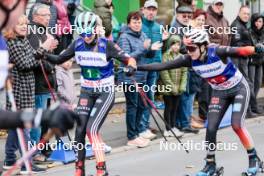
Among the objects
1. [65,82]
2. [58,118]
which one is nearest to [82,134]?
[65,82]

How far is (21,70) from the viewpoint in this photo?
813 centimetres

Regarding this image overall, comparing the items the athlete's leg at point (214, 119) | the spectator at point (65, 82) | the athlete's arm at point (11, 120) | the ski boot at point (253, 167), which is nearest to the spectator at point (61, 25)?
the spectator at point (65, 82)

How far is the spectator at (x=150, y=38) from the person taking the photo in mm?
10539

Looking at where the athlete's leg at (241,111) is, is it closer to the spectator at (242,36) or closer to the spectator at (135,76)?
the spectator at (135,76)

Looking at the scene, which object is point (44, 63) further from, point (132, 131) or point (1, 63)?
point (1, 63)

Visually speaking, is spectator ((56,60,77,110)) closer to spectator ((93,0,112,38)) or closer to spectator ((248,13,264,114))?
spectator ((93,0,112,38))

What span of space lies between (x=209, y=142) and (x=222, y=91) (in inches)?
25.5

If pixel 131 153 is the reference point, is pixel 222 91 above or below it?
above

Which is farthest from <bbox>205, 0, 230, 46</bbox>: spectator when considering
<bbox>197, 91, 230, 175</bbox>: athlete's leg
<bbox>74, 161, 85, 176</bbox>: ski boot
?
<bbox>74, 161, 85, 176</bbox>: ski boot

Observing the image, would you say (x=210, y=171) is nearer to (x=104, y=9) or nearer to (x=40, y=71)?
(x=40, y=71)

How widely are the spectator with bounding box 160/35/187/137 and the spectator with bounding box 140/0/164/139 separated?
0.15 m

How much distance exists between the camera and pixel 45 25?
883 cm

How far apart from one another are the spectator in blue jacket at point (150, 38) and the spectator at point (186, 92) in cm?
56

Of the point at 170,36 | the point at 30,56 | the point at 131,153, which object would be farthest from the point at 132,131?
the point at 30,56
